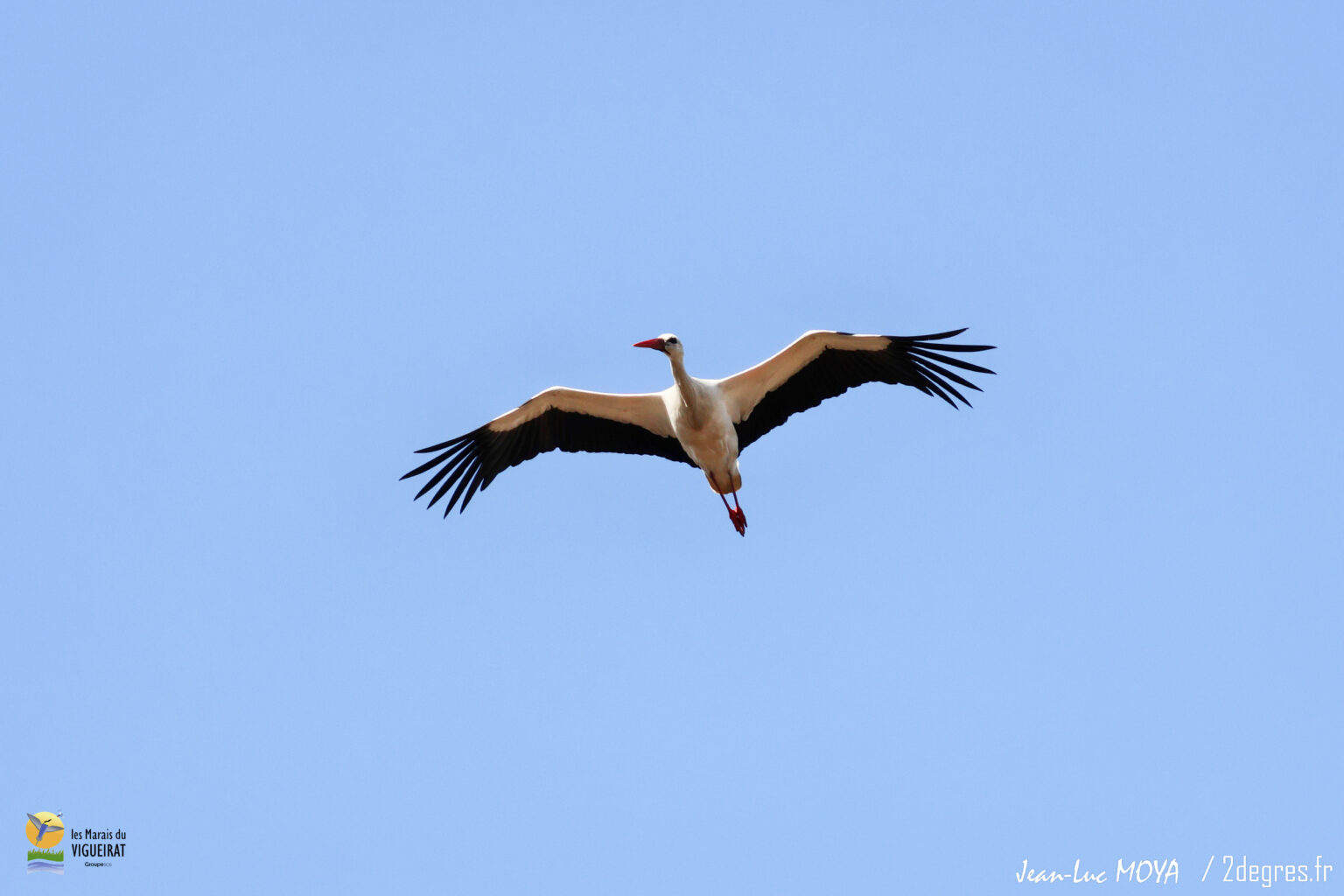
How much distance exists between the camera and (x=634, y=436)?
80.3 feet

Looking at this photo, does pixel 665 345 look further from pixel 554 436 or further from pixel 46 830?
pixel 46 830

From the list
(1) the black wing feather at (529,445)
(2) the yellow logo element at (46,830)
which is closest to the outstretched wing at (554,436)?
(1) the black wing feather at (529,445)

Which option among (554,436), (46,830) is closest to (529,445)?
(554,436)

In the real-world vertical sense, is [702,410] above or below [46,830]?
above

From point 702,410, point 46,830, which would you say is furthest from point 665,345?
point 46,830

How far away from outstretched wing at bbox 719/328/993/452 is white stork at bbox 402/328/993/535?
0.03 feet

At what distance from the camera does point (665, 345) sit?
74.8ft

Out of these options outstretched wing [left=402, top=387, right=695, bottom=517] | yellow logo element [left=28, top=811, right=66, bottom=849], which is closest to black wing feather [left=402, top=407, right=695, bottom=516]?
outstretched wing [left=402, top=387, right=695, bottom=517]

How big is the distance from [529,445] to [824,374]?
11.9 ft

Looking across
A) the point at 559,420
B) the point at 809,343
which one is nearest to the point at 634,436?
the point at 559,420

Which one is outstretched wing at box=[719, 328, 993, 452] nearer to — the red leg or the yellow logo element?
the red leg

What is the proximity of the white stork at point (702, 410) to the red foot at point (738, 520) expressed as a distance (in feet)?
0.03

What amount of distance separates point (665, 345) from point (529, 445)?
248 centimetres

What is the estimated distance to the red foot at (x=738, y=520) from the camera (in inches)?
955
